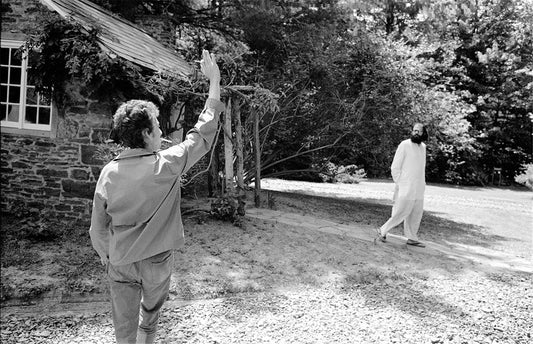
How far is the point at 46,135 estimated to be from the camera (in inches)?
320

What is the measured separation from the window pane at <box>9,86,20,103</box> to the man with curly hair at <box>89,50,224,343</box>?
7165 millimetres

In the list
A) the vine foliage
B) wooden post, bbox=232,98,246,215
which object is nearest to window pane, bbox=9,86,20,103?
the vine foliage

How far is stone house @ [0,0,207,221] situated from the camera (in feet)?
25.9

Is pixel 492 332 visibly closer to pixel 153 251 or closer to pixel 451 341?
pixel 451 341

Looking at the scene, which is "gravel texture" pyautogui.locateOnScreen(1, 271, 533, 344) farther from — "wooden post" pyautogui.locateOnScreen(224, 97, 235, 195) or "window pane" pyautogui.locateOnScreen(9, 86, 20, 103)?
"window pane" pyautogui.locateOnScreen(9, 86, 20, 103)

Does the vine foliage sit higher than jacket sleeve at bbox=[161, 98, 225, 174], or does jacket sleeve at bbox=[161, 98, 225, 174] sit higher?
the vine foliage

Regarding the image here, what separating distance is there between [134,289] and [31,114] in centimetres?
699

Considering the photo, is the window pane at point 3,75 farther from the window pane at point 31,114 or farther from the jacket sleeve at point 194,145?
the jacket sleeve at point 194,145

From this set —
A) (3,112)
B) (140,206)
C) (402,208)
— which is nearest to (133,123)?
(140,206)

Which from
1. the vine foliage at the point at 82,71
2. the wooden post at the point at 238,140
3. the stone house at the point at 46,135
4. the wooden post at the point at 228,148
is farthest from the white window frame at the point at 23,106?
the wooden post at the point at 238,140

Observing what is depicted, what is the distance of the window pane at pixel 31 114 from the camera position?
842 centimetres

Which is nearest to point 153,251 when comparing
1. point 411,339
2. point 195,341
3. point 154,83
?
point 195,341

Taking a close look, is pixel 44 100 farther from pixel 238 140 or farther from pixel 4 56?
pixel 238 140

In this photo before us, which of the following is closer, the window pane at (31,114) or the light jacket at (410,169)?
the light jacket at (410,169)
